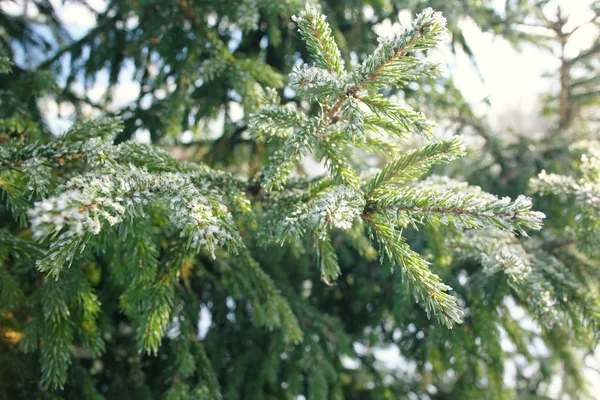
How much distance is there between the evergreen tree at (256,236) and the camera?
38.7 inches

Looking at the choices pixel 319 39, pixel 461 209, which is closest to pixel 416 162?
pixel 461 209

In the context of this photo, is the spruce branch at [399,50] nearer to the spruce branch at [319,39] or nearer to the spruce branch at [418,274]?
the spruce branch at [319,39]

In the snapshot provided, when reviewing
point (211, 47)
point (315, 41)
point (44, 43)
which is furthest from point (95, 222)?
point (44, 43)

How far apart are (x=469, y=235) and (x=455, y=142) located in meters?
0.75

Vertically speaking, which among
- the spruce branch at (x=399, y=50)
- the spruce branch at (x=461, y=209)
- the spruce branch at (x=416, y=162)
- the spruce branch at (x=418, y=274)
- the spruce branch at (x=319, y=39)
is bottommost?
the spruce branch at (x=418, y=274)

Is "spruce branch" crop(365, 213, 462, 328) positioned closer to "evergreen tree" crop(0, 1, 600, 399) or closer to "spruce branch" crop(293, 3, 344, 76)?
"evergreen tree" crop(0, 1, 600, 399)

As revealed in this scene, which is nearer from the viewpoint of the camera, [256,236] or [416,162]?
[416,162]

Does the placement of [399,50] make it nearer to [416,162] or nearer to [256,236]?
[416,162]

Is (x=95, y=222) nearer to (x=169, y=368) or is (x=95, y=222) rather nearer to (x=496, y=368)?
(x=169, y=368)

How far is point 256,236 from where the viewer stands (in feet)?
3.99

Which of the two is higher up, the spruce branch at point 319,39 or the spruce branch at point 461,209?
the spruce branch at point 319,39

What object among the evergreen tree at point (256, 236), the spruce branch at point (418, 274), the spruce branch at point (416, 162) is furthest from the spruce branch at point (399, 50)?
the spruce branch at point (418, 274)

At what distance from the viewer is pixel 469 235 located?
66.1 inches

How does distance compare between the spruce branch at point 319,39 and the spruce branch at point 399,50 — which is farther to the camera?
the spruce branch at point 319,39
